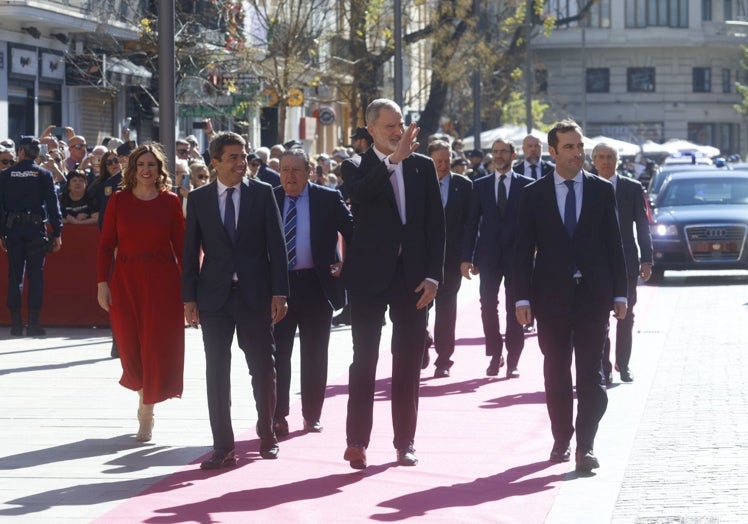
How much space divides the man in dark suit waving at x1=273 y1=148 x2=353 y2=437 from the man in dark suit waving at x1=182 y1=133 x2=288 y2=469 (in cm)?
104

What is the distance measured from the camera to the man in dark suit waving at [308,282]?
1078 centimetres

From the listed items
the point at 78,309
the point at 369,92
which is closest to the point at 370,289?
the point at 78,309

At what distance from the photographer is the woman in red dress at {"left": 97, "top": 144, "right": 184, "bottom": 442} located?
10328 millimetres

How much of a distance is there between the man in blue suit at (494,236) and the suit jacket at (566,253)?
437 centimetres

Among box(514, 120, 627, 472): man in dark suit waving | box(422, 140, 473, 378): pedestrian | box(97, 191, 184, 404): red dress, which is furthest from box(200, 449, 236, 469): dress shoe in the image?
box(422, 140, 473, 378): pedestrian

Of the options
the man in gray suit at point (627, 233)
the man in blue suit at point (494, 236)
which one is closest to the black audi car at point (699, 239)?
the man in blue suit at point (494, 236)

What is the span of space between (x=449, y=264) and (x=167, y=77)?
2.78 m

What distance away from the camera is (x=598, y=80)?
93.5 meters

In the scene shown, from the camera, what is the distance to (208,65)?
2603cm

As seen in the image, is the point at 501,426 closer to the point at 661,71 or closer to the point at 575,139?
the point at 575,139

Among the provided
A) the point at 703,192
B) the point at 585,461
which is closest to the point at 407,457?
the point at 585,461

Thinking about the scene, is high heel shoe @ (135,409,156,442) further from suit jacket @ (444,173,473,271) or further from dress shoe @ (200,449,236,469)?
suit jacket @ (444,173,473,271)

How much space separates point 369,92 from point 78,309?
19.1m

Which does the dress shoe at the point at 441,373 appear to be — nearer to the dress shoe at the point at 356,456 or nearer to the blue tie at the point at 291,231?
the blue tie at the point at 291,231
